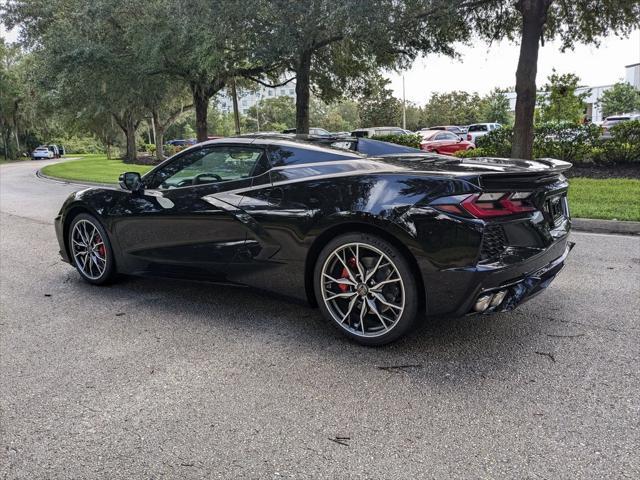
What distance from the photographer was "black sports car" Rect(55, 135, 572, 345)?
125 inches

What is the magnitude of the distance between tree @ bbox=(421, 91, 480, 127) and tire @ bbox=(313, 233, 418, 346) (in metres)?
64.8

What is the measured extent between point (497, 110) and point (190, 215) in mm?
58891

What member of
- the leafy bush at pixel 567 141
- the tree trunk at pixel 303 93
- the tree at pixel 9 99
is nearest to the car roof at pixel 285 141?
the leafy bush at pixel 567 141

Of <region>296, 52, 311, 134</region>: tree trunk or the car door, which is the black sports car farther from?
<region>296, 52, 311, 134</region>: tree trunk

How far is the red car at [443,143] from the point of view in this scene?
2452 cm

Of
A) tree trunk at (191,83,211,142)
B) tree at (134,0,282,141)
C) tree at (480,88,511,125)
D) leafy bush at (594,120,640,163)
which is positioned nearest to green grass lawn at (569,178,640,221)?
leafy bush at (594,120,640,163)

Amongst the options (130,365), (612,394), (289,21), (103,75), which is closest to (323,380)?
(130,365)

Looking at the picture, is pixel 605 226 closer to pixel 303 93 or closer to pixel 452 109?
pixel 303 93

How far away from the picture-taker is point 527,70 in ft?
37.8

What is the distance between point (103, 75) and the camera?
57.8ft

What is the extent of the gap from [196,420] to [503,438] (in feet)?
5.20

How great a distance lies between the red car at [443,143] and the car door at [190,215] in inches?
809

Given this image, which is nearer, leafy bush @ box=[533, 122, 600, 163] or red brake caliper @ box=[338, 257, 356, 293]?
red brake caliper @ box=[338, 257, 356, 293]

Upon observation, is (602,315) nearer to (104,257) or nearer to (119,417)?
(119,417)
